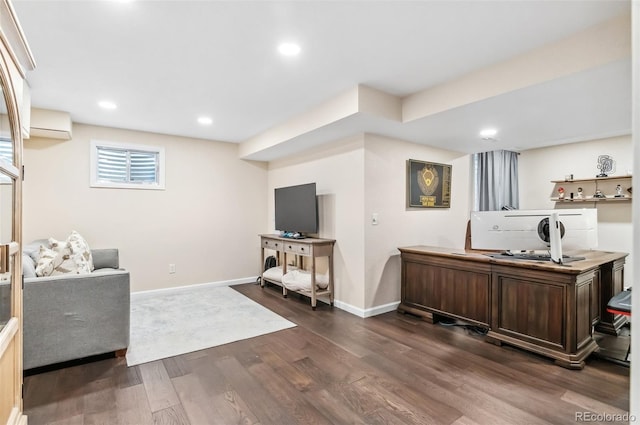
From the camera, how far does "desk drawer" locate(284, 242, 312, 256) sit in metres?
4.09

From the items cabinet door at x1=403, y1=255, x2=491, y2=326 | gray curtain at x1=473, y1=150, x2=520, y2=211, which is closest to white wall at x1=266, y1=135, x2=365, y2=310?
cabinet door at x1=403, y1=255, x2=491, y2=326

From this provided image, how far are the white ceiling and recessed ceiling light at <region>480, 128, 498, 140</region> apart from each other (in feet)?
0.34

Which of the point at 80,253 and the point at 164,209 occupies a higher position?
the point at 164,209

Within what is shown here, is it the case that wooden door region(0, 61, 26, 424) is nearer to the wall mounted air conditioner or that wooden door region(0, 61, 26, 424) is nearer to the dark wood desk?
the wall mounted air conditioner

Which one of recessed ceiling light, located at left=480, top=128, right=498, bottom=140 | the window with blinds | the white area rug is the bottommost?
the white area rug

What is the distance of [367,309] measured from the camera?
3795 millimetres

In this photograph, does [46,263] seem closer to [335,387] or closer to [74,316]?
[74,316]

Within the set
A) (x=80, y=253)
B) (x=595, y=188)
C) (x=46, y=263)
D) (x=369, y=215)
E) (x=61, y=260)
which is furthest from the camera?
(x=595, y=188)

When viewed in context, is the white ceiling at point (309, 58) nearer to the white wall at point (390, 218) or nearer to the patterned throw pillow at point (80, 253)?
the white wall at point (390, 218)

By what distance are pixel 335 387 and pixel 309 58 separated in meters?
2.46

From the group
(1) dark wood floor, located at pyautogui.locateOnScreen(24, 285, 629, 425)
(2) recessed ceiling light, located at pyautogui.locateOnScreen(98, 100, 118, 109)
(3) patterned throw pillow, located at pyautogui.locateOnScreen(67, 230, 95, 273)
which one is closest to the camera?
(1) dark wood floor, located at pyautogui.locateOnScreen(24, 285, 629, 425)

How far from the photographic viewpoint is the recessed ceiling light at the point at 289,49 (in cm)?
234

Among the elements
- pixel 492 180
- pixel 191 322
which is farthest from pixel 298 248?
pixel 492 180

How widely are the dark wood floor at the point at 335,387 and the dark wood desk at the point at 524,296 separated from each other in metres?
0.17
